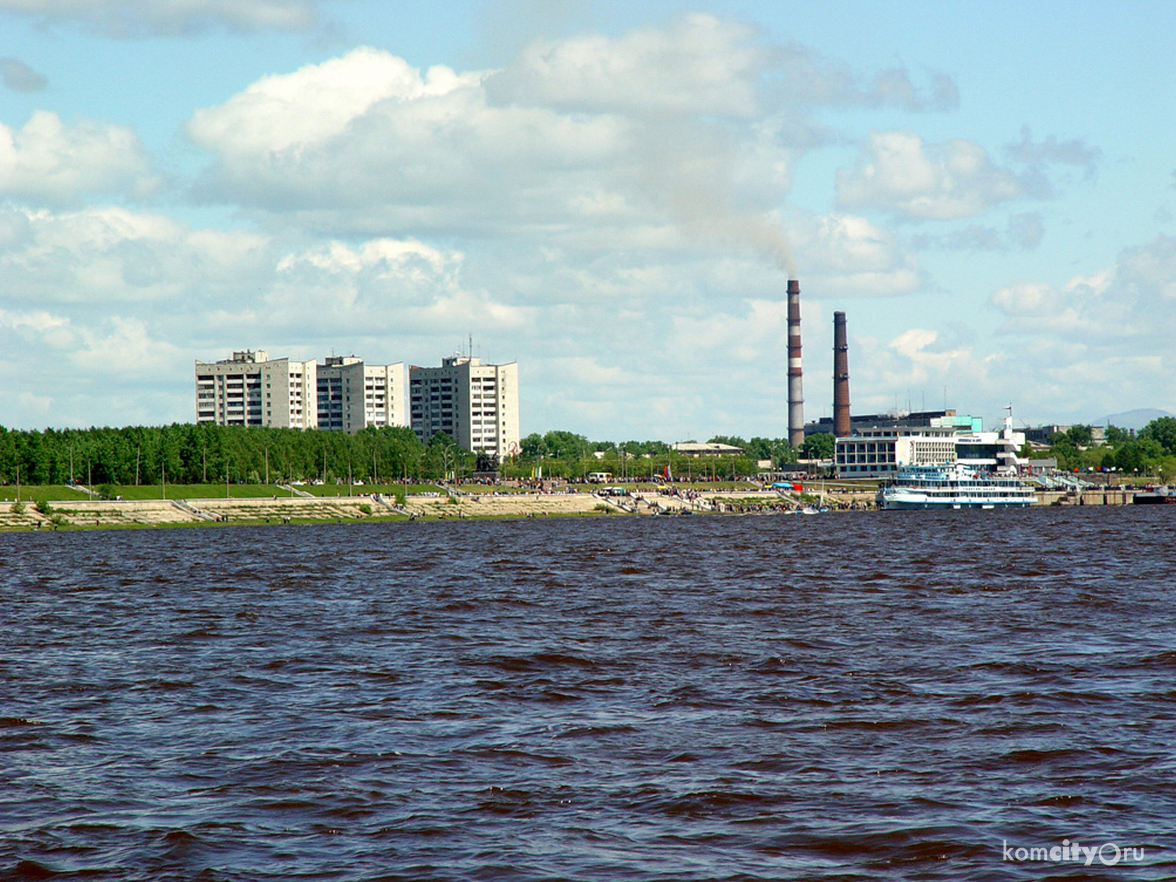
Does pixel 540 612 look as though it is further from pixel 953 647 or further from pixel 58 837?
pixel 58 837

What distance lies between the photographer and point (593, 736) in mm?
25297

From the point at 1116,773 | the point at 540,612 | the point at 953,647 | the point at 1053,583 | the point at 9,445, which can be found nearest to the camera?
the point at 1116,773

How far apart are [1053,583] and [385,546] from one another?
214 feet

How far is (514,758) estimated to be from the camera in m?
23.5

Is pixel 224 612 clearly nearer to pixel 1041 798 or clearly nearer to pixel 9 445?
pixel 1041 798

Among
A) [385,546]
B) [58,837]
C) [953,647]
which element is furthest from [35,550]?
[58,837]

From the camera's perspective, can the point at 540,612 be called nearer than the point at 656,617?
No

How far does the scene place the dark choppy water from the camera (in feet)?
59.5

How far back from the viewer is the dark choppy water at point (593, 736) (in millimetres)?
18125

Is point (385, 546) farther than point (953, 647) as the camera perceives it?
Yes

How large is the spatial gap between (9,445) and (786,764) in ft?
579

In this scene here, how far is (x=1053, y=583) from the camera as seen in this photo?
6197 centimetres

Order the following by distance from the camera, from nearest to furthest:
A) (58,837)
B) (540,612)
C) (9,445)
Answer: (58,837), (540,612), (9,445)

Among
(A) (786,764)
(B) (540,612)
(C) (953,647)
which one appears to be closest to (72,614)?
(B) (540,612)
